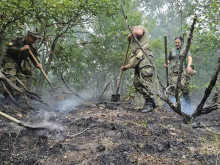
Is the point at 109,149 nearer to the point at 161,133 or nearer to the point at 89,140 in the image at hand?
the point at 89,140

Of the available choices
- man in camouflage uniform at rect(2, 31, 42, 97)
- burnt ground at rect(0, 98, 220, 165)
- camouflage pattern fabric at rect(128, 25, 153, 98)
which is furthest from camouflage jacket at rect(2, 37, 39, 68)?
camouflage pattern fabric at rect(128, 25, 153, 98)

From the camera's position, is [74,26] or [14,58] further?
[74,26]

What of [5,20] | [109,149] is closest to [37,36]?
[5,20]

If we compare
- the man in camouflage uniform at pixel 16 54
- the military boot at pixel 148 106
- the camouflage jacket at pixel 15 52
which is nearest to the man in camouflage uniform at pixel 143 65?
the military boot at pixel 148 106

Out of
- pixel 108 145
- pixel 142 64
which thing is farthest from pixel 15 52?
pixel 108 145

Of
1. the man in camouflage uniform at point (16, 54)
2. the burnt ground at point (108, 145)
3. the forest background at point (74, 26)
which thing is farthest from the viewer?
the man in camouflage uniform at point (16, 54)

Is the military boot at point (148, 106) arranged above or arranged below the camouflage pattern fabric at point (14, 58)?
below

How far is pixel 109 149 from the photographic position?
2.19 m

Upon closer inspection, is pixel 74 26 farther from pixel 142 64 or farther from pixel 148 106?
pixel 148 106

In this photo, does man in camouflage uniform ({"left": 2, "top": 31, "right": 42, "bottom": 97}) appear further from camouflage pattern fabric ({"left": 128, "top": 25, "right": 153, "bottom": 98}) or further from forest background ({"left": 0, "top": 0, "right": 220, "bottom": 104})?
camouflage pattern fabric ({"left": 128, "top": 25, "right": 153, "bottom": 98})

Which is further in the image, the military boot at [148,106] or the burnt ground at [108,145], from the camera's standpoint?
the military boot at [148,106]

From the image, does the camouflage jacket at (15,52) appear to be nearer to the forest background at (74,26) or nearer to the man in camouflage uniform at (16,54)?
the man in camouflage uniform at (16,54)

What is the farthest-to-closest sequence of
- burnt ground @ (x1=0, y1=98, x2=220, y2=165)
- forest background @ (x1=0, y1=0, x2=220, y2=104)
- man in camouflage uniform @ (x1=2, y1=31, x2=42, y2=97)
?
man in camouflage uniform @ (x1=2, y1=31, x2=42, y2=97) < forest background @ (x1=0, y1=0, x2=220, y2=104) < burnt ground @ (x1=0, y1=98, x2=220, y2=165)

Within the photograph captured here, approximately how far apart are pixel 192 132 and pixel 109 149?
1.47m
